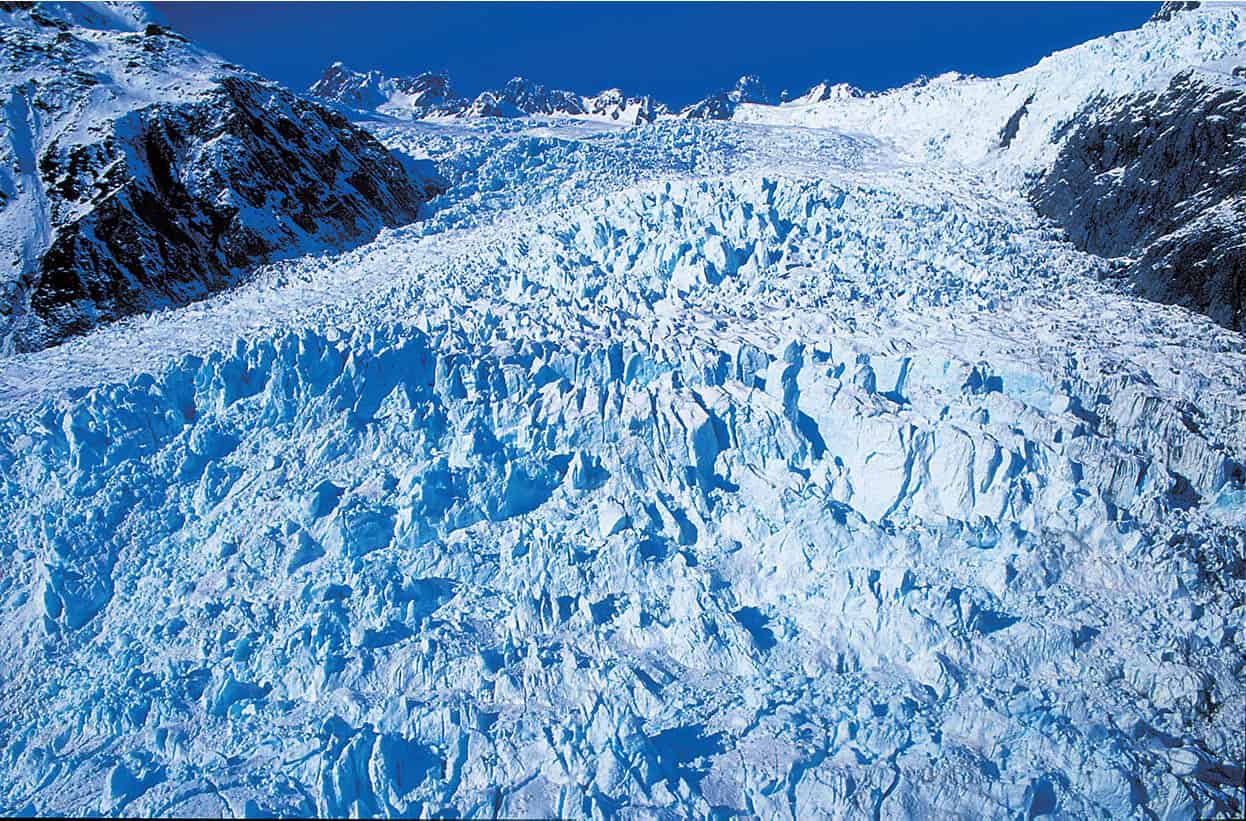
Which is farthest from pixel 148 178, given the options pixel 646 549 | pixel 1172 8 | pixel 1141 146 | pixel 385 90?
pixel 385 90

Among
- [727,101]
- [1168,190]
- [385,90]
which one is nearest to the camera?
[1168,190]

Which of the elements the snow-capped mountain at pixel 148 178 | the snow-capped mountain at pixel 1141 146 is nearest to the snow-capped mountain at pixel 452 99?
the snow-capped mountain at pixel 148 178

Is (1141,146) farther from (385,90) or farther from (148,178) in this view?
(385,90)

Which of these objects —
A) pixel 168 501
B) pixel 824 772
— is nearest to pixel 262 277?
pixel 168 501

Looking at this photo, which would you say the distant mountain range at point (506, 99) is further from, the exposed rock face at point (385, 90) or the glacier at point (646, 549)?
the glacier at point (646, 549)

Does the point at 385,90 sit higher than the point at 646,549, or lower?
higher

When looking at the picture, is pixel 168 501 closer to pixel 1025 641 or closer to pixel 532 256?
pixel 532 256
